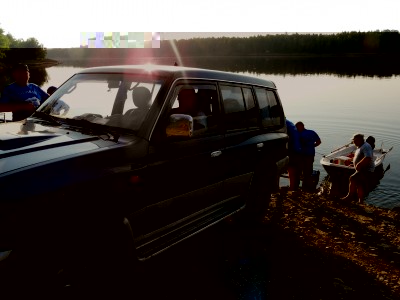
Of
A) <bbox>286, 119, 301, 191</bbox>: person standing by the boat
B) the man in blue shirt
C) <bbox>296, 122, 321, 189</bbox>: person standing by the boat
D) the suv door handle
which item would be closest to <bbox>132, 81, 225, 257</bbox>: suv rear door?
the suv door handle

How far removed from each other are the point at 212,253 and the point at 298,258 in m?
1.12

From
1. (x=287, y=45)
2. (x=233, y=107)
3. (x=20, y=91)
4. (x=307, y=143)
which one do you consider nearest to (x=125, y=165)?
Answer: (x=233, y=107)

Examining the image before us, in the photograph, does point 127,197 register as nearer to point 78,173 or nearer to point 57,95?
point 78,173

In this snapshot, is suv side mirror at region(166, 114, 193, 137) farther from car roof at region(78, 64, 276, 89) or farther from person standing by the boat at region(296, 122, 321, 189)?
person standing by the boat at region(296, 122, 321, 189)

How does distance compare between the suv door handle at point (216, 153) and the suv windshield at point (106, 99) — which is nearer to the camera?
the suv windshield at point (106, 99)

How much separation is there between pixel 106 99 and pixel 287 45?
151195mm

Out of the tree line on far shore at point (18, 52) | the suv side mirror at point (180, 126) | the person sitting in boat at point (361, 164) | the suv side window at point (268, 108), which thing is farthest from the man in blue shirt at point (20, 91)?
the tree line on far shore at point (18, 52)

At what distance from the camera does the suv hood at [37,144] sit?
2.68 m

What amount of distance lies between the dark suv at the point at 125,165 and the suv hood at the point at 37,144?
1cm

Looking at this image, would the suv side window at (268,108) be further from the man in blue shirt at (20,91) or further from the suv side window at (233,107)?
the man in blue shirt at (20,91)

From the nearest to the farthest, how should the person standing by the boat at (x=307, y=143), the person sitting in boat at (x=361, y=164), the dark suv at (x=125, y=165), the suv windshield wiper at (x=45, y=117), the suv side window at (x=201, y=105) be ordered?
the dark suv at (x=125, y=165) < the suv windshield wiper at (x=45, y=117) < the suv side window at (x=201, y=105) < the person sitting in boat at (x=361, y=164) < the person standing by the boat at (x=307, y=143)

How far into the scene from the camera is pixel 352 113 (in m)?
38.2

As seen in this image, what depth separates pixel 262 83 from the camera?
5.34 meters

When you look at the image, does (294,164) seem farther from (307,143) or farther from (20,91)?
(20,91)
